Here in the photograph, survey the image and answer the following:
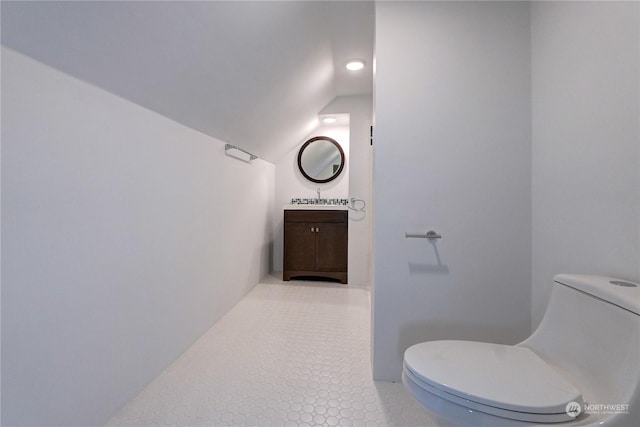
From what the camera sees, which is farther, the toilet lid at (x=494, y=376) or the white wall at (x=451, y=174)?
the white wall at (x=451, y=174)

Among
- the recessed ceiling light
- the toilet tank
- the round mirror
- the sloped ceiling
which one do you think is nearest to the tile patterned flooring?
the toilet tank

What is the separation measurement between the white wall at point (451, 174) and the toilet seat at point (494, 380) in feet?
1.34

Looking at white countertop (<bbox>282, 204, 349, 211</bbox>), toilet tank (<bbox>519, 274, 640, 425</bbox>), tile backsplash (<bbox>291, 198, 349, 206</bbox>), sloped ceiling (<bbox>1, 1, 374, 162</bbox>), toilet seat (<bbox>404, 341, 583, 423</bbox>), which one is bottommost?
toilet seat (<bbox>404, 341, 583, 423</bbox>)

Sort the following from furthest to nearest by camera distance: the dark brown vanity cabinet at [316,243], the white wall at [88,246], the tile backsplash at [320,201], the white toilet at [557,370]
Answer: the tile backsplash at [320,201] → the dark brown vanity cabinet at [316,243] → the white wall at [88,246] → the white toilet at [557,370]

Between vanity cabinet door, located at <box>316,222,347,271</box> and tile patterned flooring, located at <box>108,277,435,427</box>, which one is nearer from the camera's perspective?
tile patterned flooring, located at <box>108,277,435,427</box>

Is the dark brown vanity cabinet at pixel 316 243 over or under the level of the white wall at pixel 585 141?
under

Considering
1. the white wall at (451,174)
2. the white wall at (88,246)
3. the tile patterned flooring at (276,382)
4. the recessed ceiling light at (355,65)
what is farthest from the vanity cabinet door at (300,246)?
the white wall at (451,174)

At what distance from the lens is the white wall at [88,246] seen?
32.7 inches

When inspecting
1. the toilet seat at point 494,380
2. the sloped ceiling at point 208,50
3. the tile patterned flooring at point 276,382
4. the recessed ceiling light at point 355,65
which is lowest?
the tile patterned flooring at point 276,382

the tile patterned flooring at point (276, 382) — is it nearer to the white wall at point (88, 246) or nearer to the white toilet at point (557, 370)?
the white wall at point (88, 246)

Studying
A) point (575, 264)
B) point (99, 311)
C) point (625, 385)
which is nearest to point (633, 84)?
point (575, 264)

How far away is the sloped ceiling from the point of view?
34.1 inches

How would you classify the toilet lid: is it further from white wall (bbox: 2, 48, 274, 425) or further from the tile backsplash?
the tile backsplash

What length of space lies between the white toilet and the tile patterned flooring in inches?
18.7
